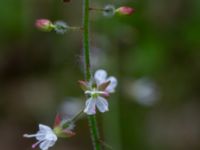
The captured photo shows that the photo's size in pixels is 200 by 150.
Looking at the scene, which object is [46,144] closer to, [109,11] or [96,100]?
[96,100]

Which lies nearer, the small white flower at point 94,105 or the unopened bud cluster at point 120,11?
the small white flower at point 94,105

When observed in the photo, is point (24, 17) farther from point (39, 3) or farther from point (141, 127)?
point (141, 127)

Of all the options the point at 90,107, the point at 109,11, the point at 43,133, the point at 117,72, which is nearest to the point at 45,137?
the point at 43,133

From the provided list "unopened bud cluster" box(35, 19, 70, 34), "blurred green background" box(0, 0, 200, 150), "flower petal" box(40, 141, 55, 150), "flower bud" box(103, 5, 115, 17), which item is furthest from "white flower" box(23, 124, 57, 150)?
"blurred green background" box(0, 0, 200, 150)

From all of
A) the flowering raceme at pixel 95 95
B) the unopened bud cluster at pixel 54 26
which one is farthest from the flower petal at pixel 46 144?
the unopened bud cluster at pixel 54 26

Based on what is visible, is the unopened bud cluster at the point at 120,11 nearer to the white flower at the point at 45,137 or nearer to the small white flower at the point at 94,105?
the small white flower at the point at 94,105

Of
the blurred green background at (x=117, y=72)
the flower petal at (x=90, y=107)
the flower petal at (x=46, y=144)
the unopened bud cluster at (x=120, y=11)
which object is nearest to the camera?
the flower petal at (x=90, y=107)
